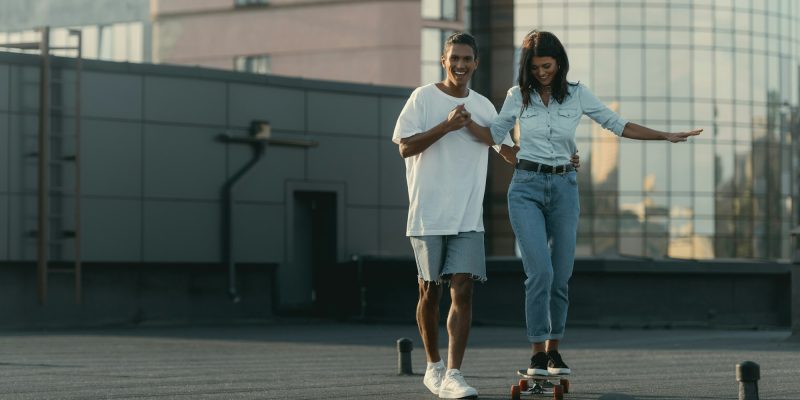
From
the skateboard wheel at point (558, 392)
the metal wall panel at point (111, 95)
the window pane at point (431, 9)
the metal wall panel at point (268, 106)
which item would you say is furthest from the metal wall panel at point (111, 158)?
the window pane at point (431, 9)

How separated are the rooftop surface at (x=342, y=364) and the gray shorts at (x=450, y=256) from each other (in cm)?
71

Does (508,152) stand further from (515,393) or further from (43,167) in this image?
(43,167)

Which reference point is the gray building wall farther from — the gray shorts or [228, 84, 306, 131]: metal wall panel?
the gray shorts

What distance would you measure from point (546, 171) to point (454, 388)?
132cm

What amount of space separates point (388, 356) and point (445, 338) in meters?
4.05

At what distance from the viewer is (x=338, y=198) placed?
26750mm

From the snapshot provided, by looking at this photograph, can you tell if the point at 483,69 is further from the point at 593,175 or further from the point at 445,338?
the point at 445,338

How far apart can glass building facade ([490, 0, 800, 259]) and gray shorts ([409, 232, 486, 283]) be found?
4791 cm

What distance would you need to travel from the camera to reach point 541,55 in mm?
8672

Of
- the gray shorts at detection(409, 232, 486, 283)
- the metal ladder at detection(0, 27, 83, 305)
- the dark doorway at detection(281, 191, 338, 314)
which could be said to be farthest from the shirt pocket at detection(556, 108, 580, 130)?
the dark doorway at detection(281, 191, 338, 314)

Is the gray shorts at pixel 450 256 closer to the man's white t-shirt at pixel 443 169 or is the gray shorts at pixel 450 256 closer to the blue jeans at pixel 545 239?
the man's white t-shirt at pixel 443 169

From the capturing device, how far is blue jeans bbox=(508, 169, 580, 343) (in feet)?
28.3

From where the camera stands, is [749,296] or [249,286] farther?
[249,286]

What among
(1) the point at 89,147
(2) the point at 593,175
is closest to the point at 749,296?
(1) the point at 89,147
